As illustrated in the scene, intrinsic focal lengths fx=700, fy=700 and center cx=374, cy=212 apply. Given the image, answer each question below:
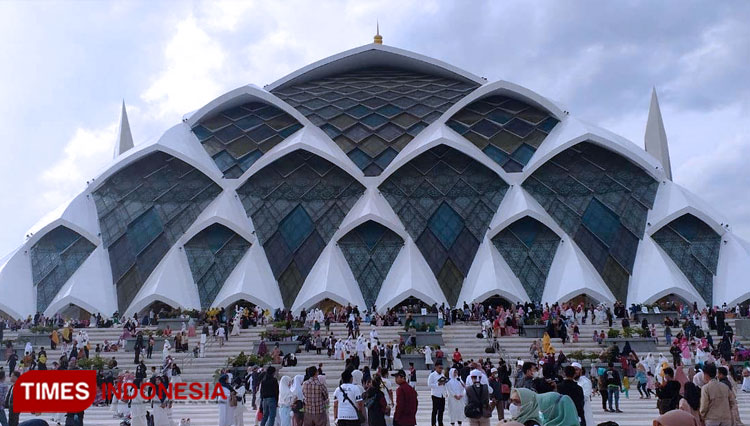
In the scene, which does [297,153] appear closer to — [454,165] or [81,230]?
[454,165]

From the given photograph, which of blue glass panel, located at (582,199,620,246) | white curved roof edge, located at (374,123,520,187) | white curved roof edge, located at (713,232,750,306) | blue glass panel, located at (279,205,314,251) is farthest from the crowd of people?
white curved roof edge, located at (374,123,520,187)

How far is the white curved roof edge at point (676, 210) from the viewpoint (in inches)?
1264

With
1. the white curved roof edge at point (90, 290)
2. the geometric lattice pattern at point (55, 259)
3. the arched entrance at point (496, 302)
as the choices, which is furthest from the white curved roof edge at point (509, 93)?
the geometric lattice pattern at point (55, 259)

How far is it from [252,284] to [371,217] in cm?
624

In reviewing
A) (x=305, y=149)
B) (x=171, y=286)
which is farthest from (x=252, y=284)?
(x=305, y=149)

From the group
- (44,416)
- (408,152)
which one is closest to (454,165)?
(408,152)

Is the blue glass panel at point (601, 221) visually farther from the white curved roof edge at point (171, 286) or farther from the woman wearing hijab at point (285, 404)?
the woman wearing hijab at point (285, 404)

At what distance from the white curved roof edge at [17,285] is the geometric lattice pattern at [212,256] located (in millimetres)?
7069

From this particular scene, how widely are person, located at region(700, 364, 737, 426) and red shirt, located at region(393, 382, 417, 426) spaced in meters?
3.45

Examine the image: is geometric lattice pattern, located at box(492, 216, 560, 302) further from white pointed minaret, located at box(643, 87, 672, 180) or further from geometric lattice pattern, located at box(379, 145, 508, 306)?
white pointed minaret, located at box(643, 87, 672, 180)

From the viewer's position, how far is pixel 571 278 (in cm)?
3061

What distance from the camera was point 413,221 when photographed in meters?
33.7

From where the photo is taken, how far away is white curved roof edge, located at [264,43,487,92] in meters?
43.3

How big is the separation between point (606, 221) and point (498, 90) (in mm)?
9926
